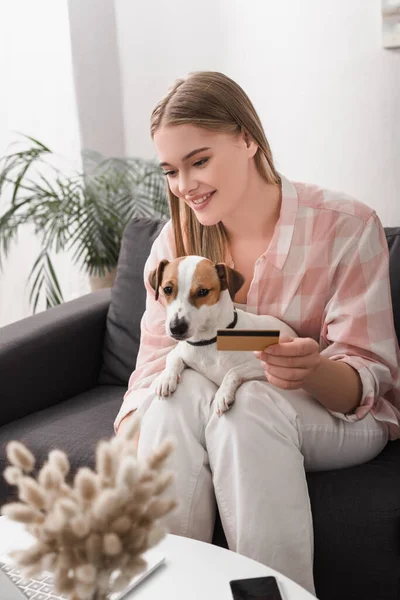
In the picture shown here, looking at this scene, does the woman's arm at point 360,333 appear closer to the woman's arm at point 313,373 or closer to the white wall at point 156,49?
the woman's arm at point 313,373

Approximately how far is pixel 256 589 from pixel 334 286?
0.68 m

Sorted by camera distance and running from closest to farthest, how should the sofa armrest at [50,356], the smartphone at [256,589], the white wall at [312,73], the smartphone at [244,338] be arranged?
the smartphone at [256,589]
the smartphone at [244,338]
the sofa armrest at [50,356]
the white wall at [312,73]

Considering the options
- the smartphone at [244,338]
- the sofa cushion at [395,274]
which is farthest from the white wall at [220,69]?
the smartphone at [244,338]

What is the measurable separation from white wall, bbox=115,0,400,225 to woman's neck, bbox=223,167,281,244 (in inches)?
35.5

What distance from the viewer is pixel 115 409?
6.30ft

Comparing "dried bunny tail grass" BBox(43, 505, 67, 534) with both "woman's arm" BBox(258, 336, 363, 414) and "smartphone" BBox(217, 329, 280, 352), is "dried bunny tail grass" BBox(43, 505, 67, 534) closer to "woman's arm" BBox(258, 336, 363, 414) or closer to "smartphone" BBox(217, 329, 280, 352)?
"smartphone" BBox(217, 329, 280, 352)

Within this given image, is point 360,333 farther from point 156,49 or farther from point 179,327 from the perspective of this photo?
point 156,49

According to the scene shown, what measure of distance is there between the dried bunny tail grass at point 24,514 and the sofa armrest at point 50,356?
122cm

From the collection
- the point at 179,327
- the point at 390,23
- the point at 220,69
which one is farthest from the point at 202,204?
the point at 220,69

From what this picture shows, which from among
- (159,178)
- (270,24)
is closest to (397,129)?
(270,24)

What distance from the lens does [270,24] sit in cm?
250

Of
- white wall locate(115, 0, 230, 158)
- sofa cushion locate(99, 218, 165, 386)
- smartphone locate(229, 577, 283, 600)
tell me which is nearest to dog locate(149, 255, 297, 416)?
smartphone locate(229, 577, 283, 600)

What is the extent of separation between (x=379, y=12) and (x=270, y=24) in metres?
0.38

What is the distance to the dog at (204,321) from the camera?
1.36 metres
